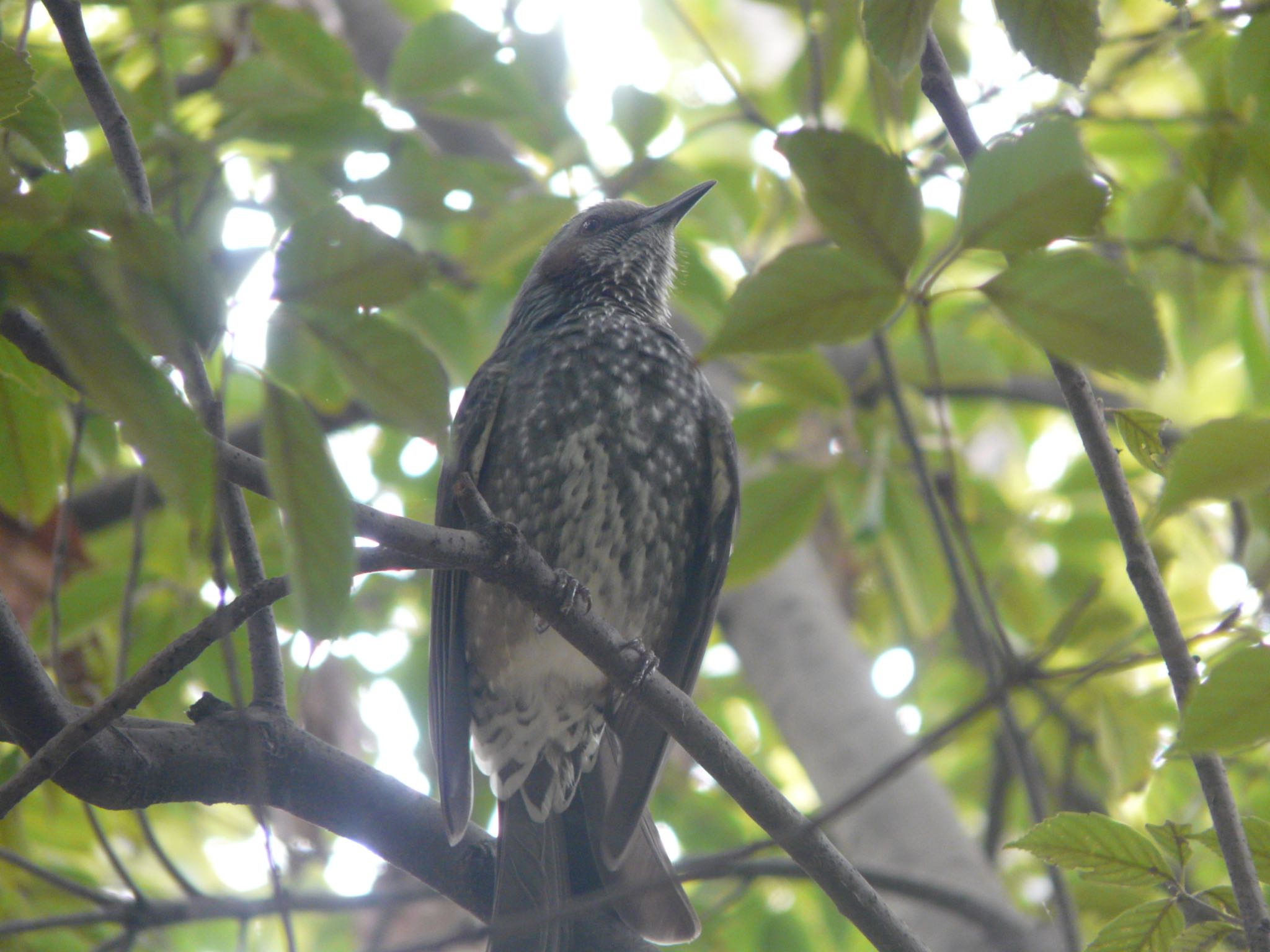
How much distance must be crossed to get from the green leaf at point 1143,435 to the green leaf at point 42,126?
152cm

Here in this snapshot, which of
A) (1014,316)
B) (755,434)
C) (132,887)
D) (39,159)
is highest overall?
(755,434)

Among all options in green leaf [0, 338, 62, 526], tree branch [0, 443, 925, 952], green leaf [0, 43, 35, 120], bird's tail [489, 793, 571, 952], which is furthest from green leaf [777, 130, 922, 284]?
bird's tail [489, 793, 571, 952]

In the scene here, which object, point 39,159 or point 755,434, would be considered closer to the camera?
point 39,159

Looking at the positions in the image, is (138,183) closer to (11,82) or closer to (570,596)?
(11,82)

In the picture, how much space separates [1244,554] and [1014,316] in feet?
4.97

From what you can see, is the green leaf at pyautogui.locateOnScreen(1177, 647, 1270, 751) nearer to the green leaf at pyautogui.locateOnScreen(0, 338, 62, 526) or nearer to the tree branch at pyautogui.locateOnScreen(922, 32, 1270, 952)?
the tree branch at pyautogui.locateOnScreen(922, 32, 1270, 952)

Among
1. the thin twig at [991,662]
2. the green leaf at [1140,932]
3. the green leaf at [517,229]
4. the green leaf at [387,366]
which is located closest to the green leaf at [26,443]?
the green leaf at [387,366]

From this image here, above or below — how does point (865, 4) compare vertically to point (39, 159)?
below

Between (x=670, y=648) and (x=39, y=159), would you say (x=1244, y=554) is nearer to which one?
(x=670, y=648)

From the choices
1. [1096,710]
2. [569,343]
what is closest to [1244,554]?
[1096,710]

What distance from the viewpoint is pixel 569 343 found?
318 centimetres

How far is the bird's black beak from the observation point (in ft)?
11.3

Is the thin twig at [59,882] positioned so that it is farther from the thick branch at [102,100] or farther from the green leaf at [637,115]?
the green leaf at [637,115]

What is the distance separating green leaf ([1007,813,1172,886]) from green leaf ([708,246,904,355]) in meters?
0.77
